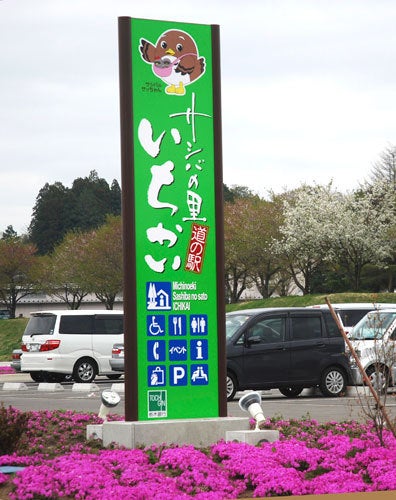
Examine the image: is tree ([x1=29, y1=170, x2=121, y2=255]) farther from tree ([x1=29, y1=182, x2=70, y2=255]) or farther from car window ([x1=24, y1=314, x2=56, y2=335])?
car window ([x1=24, y1=314, x2=56, y2=335])

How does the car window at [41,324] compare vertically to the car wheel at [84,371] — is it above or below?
above

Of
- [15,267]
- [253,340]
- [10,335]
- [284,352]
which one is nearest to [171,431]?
[253,340]

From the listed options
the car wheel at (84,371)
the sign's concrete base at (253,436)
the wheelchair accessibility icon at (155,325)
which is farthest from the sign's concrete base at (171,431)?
the car wheel at (84,371)

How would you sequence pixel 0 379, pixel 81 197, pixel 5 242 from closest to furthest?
pixel 0 379, pixel 5 242, pixel 81 197

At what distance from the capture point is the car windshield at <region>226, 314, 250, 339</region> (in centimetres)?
2189

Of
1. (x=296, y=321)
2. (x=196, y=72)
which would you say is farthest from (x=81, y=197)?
(x=196, y=72)

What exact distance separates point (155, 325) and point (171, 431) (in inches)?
41.8

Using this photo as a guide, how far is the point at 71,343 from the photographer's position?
29297 mm

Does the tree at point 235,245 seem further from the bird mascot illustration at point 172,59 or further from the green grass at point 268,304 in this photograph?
the bird mascot illustration at point 172,59

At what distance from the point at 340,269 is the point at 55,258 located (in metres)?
21.5

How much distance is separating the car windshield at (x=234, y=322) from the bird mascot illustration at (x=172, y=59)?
35.4 ft

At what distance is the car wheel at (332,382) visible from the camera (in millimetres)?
22391

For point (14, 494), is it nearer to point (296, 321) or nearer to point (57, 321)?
point (296, 321)

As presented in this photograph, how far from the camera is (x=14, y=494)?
8.50 metres
